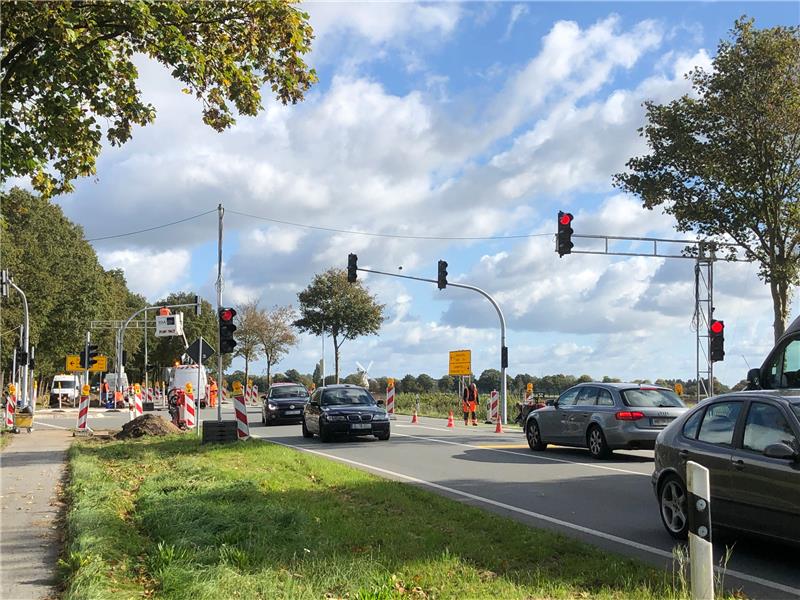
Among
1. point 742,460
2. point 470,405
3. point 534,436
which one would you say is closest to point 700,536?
point 742,460

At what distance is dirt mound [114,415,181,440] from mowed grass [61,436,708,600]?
36.0 feet

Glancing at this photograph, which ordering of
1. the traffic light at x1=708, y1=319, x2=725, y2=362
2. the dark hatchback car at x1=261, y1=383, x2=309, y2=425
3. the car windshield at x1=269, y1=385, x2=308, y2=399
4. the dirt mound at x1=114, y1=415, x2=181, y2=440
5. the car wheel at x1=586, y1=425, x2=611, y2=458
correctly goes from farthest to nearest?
1. the car windshield at x1=269, y1=385, x2=308, y2=399
2. the dark hatchback car at x1=261, y1=383, x2=309, y2=425
3. the traffic light at x1=708, y1=319, x2=725, y2=362
4. the dirt mound at x1=114, y1=415, x2=181, y2=440
5. the car wheel at x1=586, y1=425, x2=611, y2=458

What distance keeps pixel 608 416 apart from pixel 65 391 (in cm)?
6266

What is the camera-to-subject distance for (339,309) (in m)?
54.9

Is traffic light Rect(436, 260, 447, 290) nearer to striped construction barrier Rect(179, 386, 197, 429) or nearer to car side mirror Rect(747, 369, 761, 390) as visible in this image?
striped construction barrier Rect(179, 386, 197, 429)

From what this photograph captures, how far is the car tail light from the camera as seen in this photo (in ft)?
51.2

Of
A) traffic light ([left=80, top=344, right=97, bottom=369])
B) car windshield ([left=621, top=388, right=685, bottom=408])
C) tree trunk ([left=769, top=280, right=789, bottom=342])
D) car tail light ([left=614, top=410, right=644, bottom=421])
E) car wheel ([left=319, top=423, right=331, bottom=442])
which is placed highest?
tree trunk ([left=769, top=280, right=789, bottom=342])

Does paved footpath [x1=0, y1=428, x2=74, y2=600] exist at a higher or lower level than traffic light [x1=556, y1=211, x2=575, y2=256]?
lower

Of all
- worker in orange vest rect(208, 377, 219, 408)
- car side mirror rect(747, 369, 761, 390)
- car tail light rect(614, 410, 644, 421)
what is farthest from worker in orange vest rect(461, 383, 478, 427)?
worker in orange vest rect(208, 377, 219, 408)

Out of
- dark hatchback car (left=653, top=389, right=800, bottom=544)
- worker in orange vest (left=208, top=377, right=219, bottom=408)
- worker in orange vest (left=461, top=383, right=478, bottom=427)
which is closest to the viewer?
dark hatchback car (left=653, top=389, right=800, bottom=544)

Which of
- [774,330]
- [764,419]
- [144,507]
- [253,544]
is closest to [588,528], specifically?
[764,419]

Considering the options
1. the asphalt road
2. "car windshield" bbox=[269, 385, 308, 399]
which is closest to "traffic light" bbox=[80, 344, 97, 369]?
"car windshield" bbox=[269, 385, 308, 399]

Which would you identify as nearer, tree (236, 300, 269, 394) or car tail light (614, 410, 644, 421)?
car tail light (614, 410, 644, 421)

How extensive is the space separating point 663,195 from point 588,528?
18.5m
